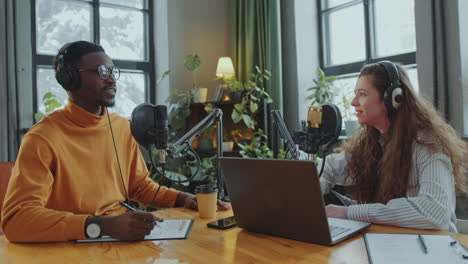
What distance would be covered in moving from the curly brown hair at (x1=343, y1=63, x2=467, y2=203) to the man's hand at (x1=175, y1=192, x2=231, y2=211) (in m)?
0.59

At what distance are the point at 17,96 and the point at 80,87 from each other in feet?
6.61

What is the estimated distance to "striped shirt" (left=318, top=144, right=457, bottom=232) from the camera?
1145 millimetres

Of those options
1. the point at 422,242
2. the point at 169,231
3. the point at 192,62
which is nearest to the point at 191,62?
the point at 192,62

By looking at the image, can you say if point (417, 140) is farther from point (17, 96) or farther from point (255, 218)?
point (17, 96)

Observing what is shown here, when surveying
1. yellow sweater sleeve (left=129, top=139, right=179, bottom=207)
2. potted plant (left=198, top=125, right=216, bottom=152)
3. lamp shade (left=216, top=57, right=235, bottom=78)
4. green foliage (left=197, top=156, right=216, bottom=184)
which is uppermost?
lamp shade (left=216, top=57, right=235, bottom=78)

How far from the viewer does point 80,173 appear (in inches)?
53.8

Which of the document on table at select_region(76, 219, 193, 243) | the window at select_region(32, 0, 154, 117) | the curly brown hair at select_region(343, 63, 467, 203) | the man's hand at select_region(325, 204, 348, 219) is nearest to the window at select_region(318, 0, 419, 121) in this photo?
the curly brown hair at select_region(343, 63, 467, 203)

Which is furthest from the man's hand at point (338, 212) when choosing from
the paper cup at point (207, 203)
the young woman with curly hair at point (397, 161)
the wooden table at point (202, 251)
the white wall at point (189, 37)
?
the white wall at point (189, 37)

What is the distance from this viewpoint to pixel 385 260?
82cm

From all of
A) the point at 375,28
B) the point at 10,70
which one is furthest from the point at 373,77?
the point at 10,70

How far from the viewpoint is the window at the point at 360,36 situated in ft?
10.1

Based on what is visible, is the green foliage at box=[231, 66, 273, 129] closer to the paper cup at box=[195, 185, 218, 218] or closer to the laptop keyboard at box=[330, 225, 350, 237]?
the paper cup at box=[195, 185, 218, 218]

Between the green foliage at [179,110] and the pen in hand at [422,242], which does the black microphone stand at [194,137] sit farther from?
the green foliage at [179,110]

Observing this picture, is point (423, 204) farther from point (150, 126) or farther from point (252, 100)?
point (252, 100)
